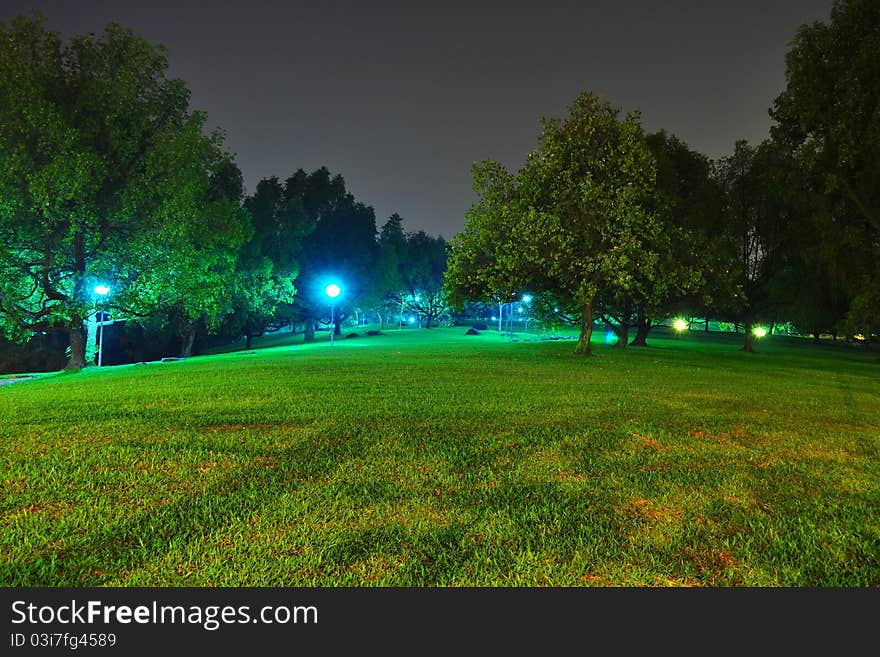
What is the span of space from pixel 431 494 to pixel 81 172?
22971mm

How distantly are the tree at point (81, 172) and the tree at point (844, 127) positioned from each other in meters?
30.6

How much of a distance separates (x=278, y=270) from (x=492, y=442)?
135ft

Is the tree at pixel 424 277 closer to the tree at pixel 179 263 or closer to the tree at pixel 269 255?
the tree at pixel 269 255

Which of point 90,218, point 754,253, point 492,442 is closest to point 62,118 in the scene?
point 90,218

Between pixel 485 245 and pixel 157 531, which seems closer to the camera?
pixel 157 531

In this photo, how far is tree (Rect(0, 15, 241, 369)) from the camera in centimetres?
2003

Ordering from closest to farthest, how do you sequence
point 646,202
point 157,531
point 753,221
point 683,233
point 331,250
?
1. point 157,531
2. point 683,233
3. point 646,202
4. point 753,221
5. point 331,250

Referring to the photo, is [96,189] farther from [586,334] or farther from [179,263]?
[586,334]

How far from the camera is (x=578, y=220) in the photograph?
23.4 metres

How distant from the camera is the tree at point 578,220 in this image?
22.5 m

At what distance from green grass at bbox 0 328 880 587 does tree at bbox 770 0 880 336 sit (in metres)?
17.9

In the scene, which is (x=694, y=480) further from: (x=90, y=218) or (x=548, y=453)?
(x=90, y=218)

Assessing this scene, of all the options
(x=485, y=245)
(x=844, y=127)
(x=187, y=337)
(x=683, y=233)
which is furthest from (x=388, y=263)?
(x=844, y=127)

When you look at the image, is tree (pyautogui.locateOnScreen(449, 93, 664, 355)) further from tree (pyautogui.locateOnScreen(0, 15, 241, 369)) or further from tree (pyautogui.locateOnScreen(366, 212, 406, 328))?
tree (pyautogui.locateOnScreen(366, 212, 406, 328))
